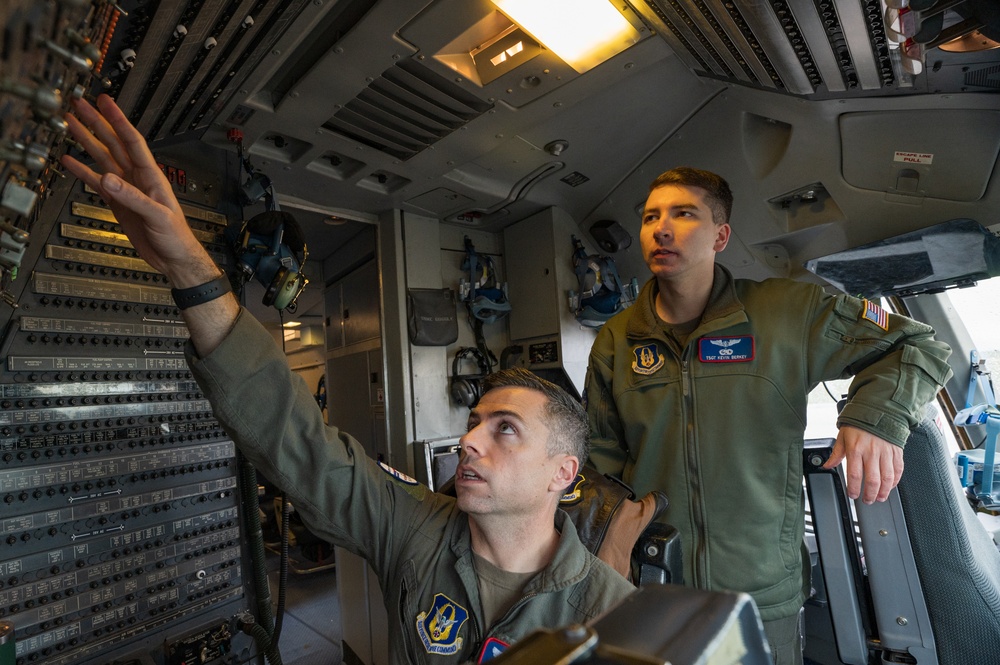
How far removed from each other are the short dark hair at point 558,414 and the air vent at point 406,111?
132 cm

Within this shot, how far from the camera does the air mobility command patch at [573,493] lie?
5.40 feet

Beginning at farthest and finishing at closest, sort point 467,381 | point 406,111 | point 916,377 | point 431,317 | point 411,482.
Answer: point 467,381 → point 431,317 → point 406,111 → point 411,482 → point 916,377

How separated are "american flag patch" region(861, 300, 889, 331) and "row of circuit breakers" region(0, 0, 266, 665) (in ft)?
7.88

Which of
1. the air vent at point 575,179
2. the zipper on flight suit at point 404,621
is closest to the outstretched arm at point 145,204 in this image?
the zipper on flight suit at point 404,621

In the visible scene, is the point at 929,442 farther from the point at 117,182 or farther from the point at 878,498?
the point at 117,182

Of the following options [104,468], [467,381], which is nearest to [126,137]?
[104,468]

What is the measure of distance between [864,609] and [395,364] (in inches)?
108

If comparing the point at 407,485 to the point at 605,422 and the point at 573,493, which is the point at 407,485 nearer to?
the point at 573,493

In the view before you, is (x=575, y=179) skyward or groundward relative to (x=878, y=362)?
skyward

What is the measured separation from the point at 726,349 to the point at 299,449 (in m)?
1.40

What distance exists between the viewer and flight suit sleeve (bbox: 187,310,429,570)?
4.16 ft

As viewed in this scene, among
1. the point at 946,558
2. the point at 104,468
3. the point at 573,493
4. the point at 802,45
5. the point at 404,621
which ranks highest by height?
the point at 802,45

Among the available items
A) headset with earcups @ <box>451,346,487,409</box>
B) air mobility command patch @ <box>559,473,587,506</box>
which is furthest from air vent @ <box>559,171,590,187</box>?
air mobility command patch @ <box>559,473,587,506</box>

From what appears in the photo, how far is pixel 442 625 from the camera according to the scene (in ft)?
4.34
